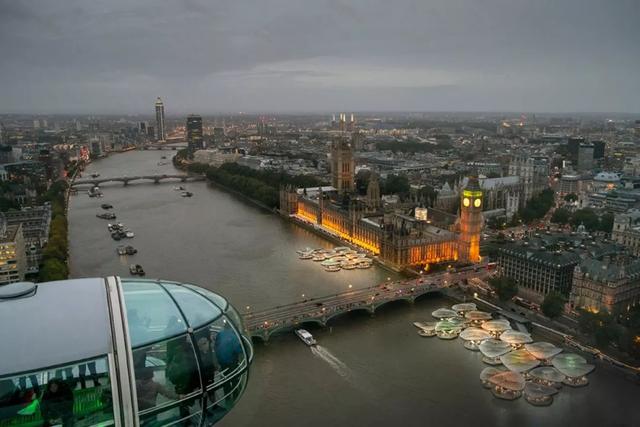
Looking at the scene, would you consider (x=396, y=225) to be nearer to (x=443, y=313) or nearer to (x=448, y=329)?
(x=443, y=313)

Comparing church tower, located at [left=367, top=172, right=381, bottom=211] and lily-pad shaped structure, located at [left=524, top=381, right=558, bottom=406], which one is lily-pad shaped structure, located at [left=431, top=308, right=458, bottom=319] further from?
church tower, located at [left=367, top=172, right=381, bottom=211]

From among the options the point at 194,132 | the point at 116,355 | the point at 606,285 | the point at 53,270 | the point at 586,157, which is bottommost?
the point at 53,270

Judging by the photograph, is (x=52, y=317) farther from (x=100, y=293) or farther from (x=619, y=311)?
(x=619, y=311)

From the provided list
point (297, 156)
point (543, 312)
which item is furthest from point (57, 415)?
point (297, 156)

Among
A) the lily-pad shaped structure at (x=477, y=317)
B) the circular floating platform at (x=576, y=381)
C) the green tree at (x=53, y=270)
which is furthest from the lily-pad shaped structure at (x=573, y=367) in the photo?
the green tree at (x=53, y=270)

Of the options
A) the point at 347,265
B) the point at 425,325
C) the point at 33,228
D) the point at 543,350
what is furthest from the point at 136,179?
the point at 543,350

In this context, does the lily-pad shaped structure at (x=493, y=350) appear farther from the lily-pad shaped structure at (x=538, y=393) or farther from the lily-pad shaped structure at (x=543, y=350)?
the lily-pad shaped structure at (x=538, y=393)
